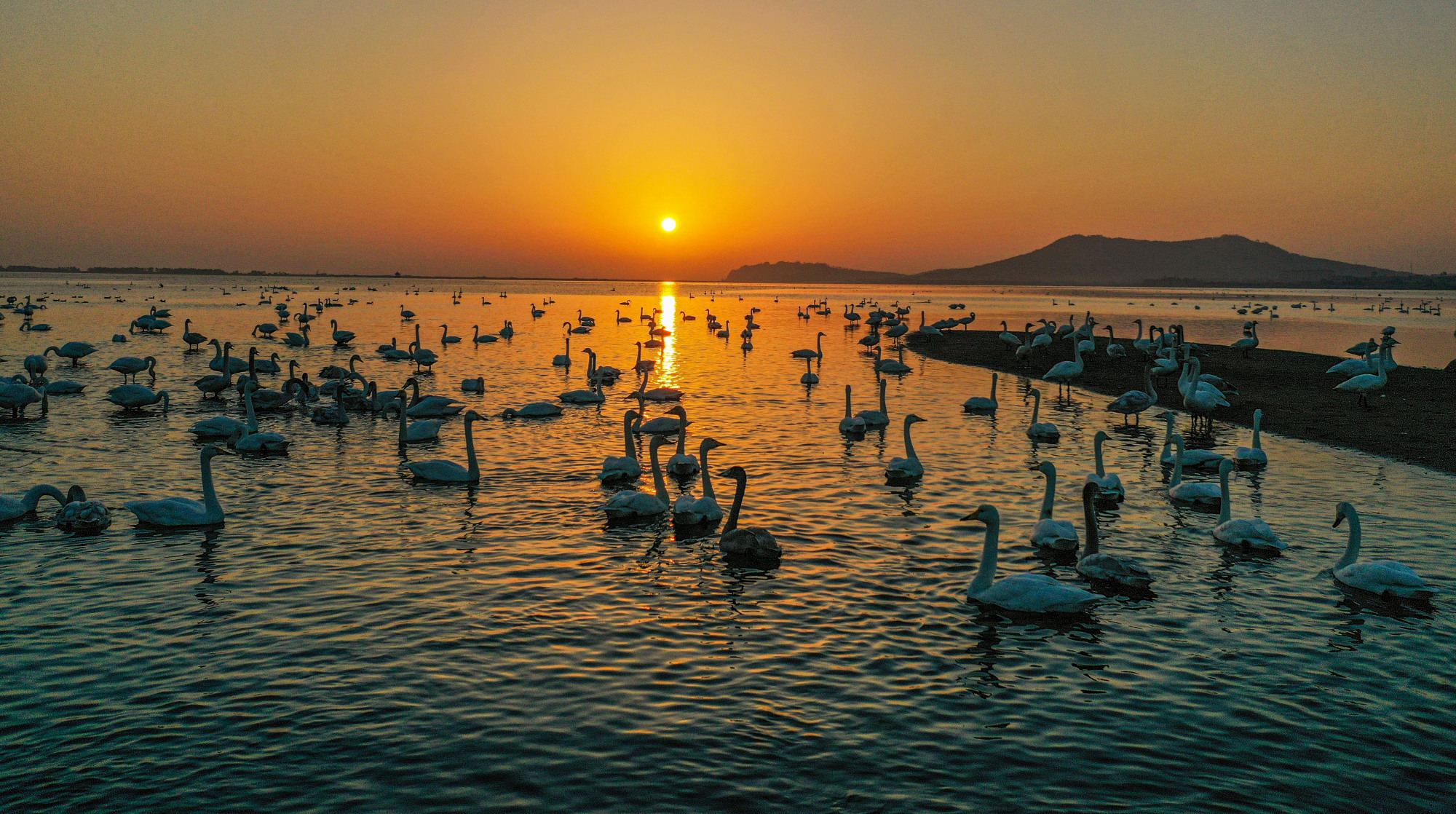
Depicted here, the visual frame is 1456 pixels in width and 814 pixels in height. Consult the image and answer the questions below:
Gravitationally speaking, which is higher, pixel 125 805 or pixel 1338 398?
pixel 1338 398

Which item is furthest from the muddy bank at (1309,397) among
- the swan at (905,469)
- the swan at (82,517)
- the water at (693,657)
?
the swan at (82,517)

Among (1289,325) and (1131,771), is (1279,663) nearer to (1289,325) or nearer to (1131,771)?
(1131,771)

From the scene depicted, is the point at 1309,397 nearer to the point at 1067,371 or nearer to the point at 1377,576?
the point at 1067,371

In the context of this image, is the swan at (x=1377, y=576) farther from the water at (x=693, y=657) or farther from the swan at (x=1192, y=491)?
the swan at (x=1192, y=491)

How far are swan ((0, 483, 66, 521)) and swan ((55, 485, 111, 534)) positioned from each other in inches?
16.8

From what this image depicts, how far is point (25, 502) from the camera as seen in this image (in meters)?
14.6

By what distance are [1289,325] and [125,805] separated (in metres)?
84.6

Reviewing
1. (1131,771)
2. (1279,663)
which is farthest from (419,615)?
(1279,663)

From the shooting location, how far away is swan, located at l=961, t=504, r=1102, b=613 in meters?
Result: 10.7

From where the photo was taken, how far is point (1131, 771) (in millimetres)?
7543

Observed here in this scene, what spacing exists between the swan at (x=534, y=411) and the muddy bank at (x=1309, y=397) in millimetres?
17364

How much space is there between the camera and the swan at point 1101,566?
38.1 ft

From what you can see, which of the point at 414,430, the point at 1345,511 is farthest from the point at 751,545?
the point at 414,430

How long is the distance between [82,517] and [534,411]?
13.4 meters
